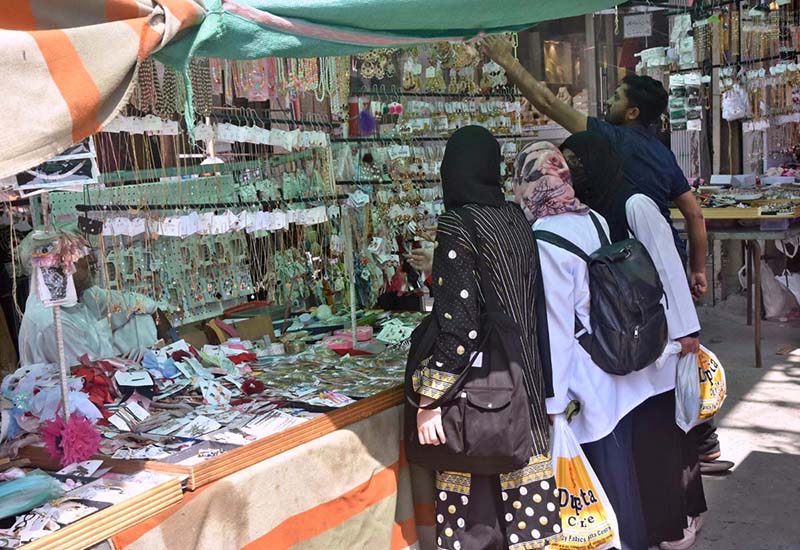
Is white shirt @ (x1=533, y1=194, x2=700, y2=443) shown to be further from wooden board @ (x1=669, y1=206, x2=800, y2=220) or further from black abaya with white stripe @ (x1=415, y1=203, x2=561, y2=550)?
wooden board @ (x1=669, y1=206, x2=800, y2=220)

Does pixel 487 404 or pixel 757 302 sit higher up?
pixel 487 404

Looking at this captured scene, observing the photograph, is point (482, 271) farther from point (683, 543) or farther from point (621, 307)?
point (683, 543)

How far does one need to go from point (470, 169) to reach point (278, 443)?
1.05m

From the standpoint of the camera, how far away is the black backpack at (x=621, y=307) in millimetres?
2949

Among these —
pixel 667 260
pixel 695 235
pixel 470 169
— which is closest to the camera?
pixel 470 169

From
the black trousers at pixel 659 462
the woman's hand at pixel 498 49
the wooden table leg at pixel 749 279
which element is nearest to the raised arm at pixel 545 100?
the woman's hand at pixel 498 49

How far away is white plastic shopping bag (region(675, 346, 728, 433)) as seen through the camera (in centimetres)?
330

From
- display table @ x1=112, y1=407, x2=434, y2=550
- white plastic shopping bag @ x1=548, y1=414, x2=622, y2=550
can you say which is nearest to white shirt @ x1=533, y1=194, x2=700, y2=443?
white plastic shopping bag @ x1=548, y1=414, x2=622, y2=550

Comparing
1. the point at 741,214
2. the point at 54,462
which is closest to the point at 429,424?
the point at 54,462

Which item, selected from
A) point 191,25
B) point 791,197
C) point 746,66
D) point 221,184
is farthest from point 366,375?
point 746,66

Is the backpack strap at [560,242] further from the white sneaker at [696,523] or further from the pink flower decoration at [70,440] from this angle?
the pink flower decoration at [70,440]

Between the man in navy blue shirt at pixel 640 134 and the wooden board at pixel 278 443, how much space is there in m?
1.43

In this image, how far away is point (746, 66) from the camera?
7922mm

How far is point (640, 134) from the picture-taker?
3711mm
